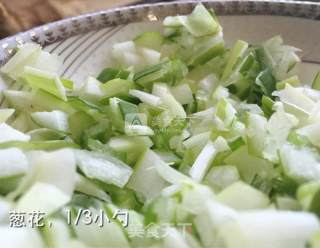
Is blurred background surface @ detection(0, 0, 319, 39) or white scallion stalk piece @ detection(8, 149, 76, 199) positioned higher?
white scallion stalk piece @ detection(8, 149, 76, 199)

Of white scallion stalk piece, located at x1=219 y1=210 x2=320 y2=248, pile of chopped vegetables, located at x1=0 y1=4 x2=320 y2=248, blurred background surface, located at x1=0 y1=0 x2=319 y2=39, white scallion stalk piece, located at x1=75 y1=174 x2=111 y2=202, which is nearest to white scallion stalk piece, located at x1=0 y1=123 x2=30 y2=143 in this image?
pile of chopped vegetables, located at x1=0 y1=4 x2=320 y2=248

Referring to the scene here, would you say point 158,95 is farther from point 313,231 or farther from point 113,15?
point 313,231

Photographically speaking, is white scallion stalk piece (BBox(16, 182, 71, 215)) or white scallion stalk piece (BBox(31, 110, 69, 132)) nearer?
white scallion stalk piece (BBox(16, 182, 71, 215))

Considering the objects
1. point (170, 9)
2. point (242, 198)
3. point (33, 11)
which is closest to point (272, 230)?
point (242, 198)


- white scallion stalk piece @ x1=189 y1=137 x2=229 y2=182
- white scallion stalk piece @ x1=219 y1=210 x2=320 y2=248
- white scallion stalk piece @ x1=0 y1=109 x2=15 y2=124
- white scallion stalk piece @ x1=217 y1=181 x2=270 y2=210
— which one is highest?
white scallion stalk piece @ x1=219 y1=210 x2=320 y2=248

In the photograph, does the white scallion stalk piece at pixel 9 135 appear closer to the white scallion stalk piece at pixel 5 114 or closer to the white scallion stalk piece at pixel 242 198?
the white scallion stalk piece at pixel 5 114

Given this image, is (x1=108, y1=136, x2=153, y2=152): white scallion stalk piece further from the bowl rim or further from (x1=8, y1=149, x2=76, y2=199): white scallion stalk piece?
the bowl rim

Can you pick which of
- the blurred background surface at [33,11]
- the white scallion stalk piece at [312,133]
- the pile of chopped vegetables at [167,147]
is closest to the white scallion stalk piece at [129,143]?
the pile of chopped vegetables at [167,147]

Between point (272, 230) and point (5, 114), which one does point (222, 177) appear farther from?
point (5, 114)
